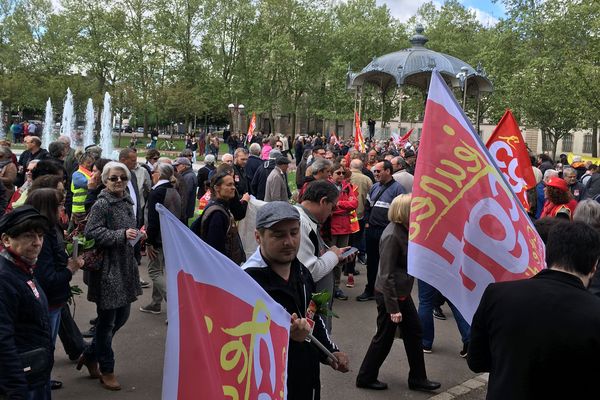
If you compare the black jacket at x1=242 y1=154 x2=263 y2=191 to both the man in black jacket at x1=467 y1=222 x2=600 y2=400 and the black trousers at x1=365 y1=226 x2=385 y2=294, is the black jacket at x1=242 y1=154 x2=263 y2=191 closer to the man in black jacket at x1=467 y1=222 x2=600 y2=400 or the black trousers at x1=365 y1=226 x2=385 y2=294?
the black trousers at x1=365 y1=226 x2=385 y2=294

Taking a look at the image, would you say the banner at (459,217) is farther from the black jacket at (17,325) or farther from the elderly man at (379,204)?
the elderly man at (379,204)

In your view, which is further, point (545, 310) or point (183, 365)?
point (545, 310)

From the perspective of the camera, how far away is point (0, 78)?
45969mm

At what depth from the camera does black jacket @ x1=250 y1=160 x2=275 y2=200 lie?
1070 centimetres

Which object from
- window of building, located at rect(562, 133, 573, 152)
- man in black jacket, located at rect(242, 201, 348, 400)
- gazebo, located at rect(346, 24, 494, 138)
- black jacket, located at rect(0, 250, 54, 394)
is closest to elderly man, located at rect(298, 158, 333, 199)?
man in black jacket, located at rect(242, 201, 348, 400)

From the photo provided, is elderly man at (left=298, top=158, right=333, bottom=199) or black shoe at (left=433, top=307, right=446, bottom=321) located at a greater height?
elderly man at (left=298, top=158, right=333, bottom=199)

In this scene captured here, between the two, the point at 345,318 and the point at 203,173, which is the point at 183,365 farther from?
the point at 203,173

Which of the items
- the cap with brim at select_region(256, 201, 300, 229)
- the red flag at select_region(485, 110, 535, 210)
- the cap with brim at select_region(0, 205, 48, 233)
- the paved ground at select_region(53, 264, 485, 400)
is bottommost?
the paved ground at select_region(53, 264, 485, 400)

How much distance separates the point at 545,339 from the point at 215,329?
145cm

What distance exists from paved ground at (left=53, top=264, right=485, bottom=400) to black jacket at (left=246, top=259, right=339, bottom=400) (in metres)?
2.01

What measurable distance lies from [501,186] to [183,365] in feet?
7.08

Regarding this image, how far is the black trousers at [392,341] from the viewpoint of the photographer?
526 cm

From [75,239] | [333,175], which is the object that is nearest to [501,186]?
[75,239]

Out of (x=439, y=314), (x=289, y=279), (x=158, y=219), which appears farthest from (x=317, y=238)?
(x=439, y=314)
